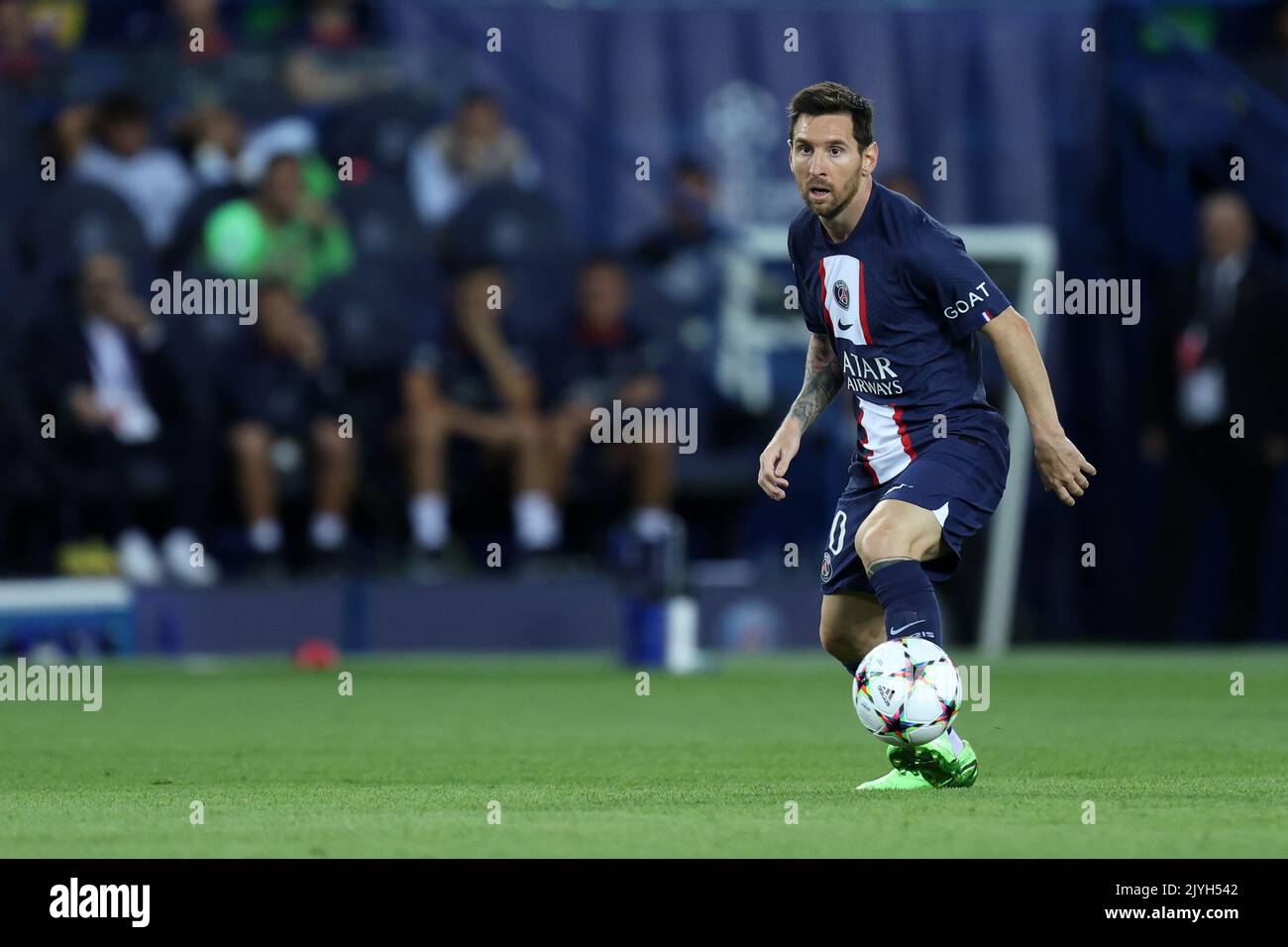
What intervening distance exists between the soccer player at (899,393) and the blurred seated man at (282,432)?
8.32 m

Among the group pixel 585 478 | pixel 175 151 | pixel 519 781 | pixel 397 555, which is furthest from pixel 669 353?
pixel 519 781

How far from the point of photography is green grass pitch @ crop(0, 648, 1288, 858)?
621 centimetres

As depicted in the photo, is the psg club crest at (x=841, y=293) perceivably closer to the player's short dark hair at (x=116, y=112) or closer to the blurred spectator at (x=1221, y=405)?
the blurred spectator at (x=1221, y=405)

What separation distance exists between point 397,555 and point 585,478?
131 cm

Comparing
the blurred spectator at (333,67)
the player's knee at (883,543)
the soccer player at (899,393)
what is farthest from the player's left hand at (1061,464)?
the blurred spectator at (333,67)

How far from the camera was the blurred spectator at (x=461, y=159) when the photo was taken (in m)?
17.0

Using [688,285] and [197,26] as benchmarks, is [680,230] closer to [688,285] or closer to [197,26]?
[688,285]

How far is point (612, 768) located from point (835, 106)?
2.41m

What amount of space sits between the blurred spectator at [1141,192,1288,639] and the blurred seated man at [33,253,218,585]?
6.41 m

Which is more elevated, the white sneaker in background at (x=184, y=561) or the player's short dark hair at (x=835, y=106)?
the player's short dark hair at (x=835, y=106)

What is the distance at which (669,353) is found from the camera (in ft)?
55.2

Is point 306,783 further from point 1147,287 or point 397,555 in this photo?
point 1147,287

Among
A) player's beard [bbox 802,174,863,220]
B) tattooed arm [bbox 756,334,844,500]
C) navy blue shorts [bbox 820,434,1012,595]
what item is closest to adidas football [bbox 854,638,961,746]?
navy blue shorts [bbox 820,434,1012,595]

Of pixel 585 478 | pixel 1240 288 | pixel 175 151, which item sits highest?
pixel 175 151
